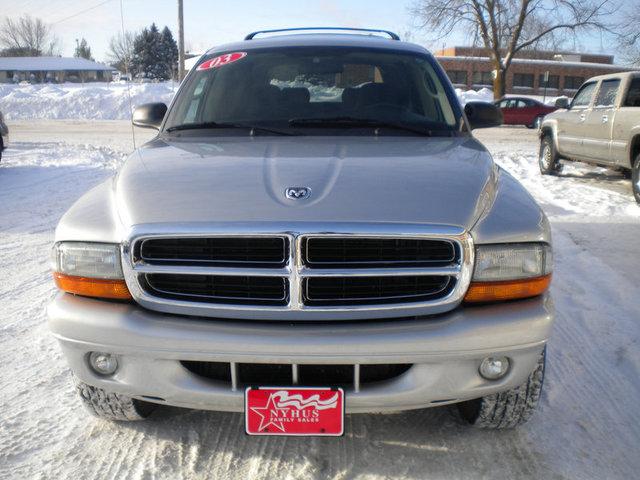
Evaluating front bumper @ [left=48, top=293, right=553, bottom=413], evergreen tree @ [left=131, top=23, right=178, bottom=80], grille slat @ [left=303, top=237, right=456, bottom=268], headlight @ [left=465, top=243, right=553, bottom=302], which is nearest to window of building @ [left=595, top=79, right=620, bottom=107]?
headlight @ [left=465, top=243, right=553, bottom=302]

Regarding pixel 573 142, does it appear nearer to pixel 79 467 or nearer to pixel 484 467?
pixel 484 467

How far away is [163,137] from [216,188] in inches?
48.4

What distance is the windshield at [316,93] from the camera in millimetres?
3371

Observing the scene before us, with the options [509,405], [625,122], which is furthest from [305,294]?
[625,122]

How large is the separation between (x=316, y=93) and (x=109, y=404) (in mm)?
2063

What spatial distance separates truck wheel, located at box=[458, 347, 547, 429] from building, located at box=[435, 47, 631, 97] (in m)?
53.2

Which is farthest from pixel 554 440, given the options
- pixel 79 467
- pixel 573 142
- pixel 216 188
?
pixel 573 142

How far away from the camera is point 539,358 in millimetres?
2414

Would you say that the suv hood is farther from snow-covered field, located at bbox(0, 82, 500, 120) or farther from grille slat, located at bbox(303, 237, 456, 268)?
snow-covered field, located at bbox(0, 82, 500, 120)

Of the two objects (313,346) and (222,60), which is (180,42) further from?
(313,346)

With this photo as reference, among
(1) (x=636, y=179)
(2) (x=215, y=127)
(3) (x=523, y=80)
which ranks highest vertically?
(2) (x=215, y=127)

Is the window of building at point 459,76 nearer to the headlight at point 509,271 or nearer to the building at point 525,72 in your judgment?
the building at point 525,72

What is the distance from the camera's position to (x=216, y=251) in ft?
7.28

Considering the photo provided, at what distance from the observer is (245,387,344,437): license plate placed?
86.0 inches
